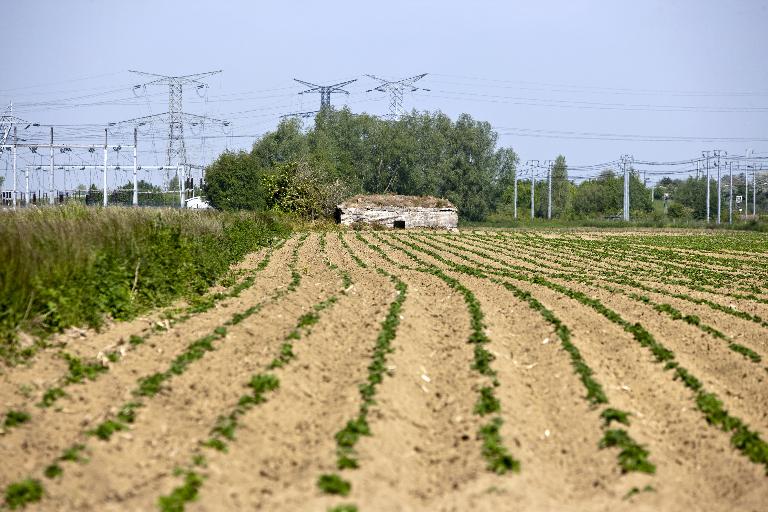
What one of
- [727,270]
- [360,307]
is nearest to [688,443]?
[360,307]

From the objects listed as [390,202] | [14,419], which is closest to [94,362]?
[14,419]

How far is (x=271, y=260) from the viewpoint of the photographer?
31.5 meters

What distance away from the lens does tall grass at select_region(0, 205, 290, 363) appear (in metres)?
12.9

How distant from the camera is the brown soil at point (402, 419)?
8.06 meters

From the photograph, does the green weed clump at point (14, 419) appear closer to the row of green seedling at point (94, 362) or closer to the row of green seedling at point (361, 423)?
the row of green seedling at point (94, 362)

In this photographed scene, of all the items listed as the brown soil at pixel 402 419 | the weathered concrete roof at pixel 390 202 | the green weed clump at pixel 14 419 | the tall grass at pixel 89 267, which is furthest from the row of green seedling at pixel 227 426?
the weathered concrete roof at pixel 390 202

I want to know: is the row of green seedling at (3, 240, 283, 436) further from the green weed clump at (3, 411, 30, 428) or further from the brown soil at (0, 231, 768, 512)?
the brown soil at (0, 231, 768, 512)

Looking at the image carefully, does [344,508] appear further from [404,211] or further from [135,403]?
[404,211]

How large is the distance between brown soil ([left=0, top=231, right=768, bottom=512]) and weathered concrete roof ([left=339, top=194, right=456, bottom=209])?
48220 mm

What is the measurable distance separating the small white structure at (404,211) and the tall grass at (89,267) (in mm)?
40978

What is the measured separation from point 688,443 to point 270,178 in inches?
2318

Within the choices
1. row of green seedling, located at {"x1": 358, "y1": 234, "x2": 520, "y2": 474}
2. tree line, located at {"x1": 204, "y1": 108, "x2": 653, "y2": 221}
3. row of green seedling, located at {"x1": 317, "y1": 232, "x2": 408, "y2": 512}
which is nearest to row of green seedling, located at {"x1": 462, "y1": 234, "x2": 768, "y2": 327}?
row of green seedling, located at {"x1": 358, "y1": 234, "x2": 520, "y2": 474}

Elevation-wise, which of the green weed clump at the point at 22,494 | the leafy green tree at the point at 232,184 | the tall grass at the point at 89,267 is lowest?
the green weed clump at the point at 22,494

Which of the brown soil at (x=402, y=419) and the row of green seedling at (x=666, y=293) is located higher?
the row of green seedling at (x=666, y=293)
